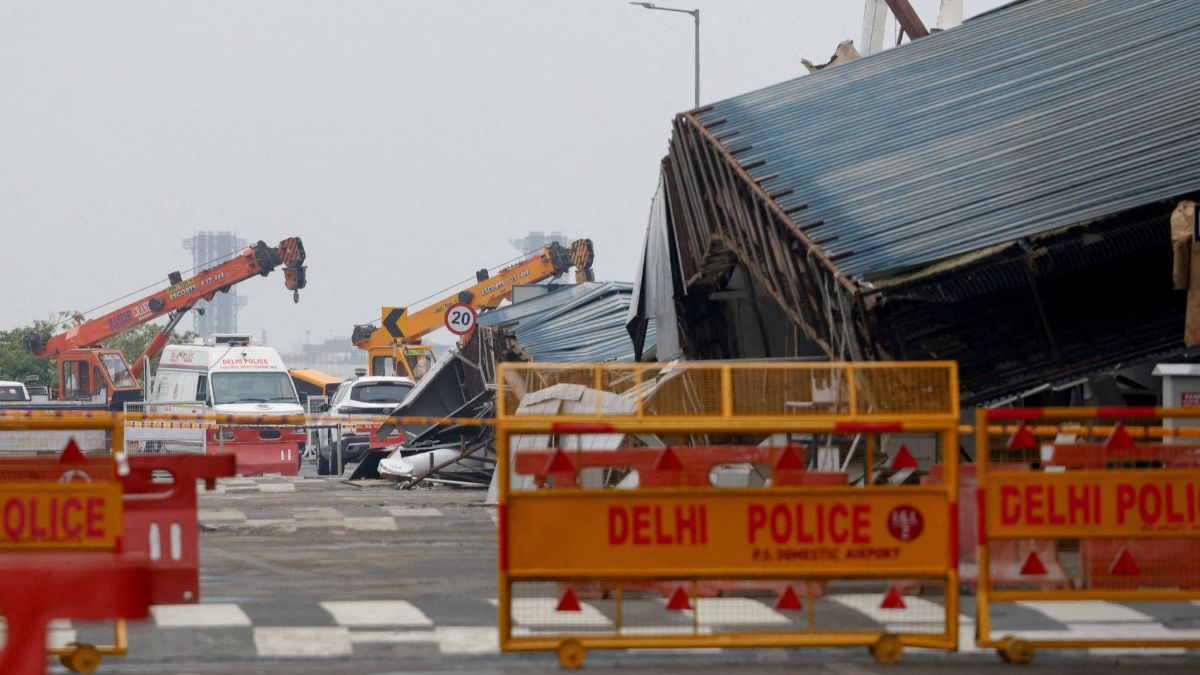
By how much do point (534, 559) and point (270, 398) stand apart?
29.1m

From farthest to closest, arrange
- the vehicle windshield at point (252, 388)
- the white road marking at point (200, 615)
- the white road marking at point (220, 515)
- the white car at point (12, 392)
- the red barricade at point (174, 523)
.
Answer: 1. the white car at point (12, 392)
2. the vehicle windshield at point (252, 388)
3. the white road marking at point (220, 515)
4. the white road marking at point (200, 615)
5. the red barricade at point (174, 523)

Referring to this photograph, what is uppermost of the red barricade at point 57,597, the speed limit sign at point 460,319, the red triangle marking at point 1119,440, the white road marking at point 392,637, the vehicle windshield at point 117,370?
the speed limit sign at point 460,319

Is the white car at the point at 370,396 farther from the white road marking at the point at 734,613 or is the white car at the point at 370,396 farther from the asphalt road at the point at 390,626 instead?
the white road marking at the point at 734,613

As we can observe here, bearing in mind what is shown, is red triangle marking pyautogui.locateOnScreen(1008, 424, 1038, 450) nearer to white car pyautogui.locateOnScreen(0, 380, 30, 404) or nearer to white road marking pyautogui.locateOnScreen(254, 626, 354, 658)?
white road marking pyautogui.locateOnScreen(254, 626, 354, 658)

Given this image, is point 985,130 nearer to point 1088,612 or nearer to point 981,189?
point 981,189

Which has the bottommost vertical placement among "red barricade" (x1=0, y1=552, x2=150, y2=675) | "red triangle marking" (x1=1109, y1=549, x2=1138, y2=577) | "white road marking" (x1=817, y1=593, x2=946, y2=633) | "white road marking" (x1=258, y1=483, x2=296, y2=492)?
"white road marking" (x1=258, y1=483, x2=296, y2=492)

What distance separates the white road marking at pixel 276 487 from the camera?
27.4 meters

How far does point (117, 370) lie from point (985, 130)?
37241 millimetres

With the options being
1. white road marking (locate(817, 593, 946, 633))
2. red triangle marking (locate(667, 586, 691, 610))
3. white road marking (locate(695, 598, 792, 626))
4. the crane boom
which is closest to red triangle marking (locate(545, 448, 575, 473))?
red triangle marking (locate(667, 586, 691, 610))

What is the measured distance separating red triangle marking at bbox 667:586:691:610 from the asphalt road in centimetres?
32

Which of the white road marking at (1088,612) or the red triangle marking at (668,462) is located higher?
the red triangle marking at (668,462)

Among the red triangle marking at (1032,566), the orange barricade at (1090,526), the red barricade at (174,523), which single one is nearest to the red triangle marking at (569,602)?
the red barricade at (174,523)

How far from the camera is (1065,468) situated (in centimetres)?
1034

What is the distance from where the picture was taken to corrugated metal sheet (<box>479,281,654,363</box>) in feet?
106
